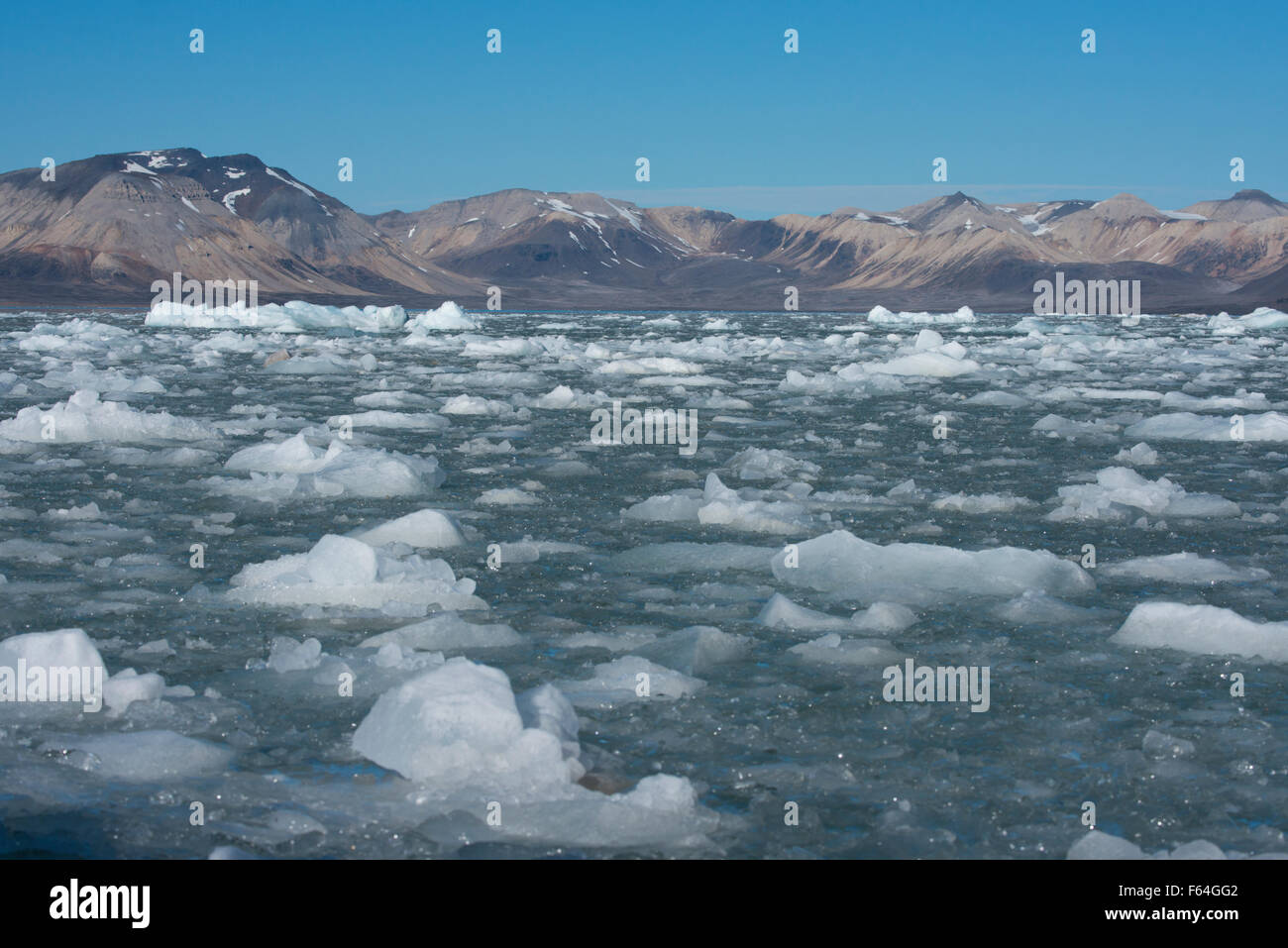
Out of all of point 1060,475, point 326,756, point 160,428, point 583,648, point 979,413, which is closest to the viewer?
point 326,756

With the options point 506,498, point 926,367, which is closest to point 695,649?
point 506,498

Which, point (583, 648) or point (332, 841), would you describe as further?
point (583, 648)

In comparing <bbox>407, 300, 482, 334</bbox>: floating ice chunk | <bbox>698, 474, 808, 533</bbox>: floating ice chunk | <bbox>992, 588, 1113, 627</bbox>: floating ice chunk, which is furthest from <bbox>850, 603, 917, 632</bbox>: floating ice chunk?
<bbox>407, 300, 482, 334</bbox>: floating ice chunk

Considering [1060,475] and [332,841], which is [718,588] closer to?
[332,841]

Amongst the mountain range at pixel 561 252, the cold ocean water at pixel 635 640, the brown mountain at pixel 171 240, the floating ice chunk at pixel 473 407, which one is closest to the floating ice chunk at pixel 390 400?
the floating ice chunk at pixel 473 407

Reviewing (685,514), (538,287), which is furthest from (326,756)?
(538,287)
